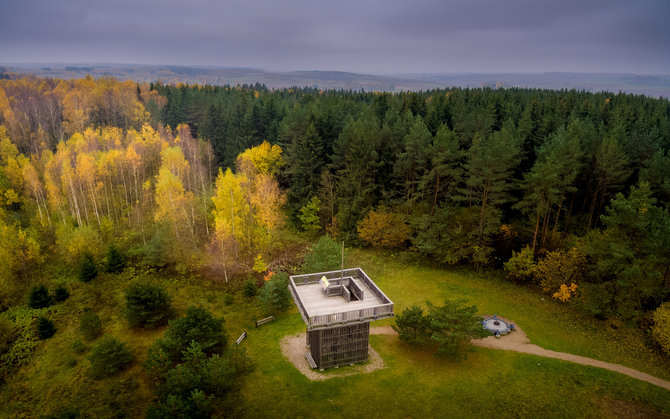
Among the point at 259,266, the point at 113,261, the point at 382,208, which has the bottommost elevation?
the point at 113,261

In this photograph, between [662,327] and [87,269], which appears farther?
[87,269]

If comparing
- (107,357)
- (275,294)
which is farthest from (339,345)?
Result: (107,357)

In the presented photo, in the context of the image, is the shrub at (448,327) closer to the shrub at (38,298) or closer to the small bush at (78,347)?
the small bush at (78,347)

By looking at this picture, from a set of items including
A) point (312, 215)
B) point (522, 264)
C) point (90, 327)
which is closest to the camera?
point (90, 327)

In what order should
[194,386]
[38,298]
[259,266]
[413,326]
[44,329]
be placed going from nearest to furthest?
[194,386], [413,326], [44,329], [38,298], [259,266]

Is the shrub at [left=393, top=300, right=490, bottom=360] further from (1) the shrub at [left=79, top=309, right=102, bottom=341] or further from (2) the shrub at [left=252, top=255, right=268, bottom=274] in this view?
(1) the shrub at [left=79, top=309, right=102, bottom=341]

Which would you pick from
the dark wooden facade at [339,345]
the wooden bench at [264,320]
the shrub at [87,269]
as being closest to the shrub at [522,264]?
the dark wooden facade at [339,345]

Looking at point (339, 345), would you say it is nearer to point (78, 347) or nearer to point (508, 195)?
point (78, 347)
